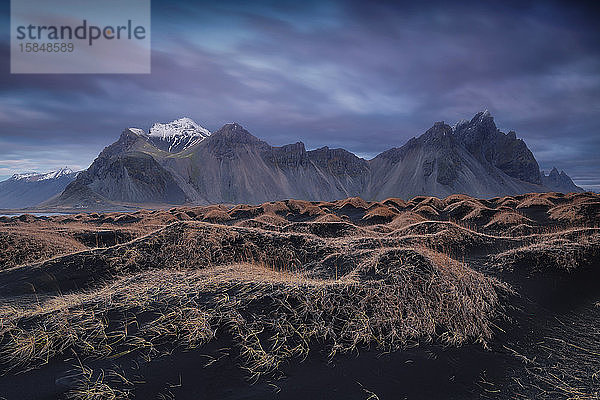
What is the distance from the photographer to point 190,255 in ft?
38.9

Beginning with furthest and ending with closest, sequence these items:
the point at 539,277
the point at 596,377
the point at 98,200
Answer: the point at 98,200
the point at 539,277
the point at 596,377

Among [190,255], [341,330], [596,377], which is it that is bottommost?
[596,377]

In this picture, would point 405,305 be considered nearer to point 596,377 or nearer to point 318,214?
point 596,377

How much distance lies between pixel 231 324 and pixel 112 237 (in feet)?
69.5

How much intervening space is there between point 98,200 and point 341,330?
631ft

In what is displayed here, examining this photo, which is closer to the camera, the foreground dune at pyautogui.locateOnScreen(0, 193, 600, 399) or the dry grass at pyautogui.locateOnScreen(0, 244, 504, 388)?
the foreground dune at pyautogui.locateOnScreen(0, 193, 600, 399)

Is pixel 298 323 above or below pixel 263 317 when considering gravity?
below

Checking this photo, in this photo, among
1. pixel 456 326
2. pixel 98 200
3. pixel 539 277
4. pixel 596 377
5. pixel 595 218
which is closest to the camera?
pixel 596 377

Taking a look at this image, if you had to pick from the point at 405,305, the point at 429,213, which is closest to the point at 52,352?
the point at 405,305

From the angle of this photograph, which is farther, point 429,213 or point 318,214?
point 318,214

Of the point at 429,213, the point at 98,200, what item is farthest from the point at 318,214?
the point at 98,200

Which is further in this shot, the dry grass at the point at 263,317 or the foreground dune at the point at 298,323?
the dry grass at the point at 263,317

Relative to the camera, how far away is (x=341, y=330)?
21.1 ft

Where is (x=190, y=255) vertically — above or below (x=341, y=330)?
above
